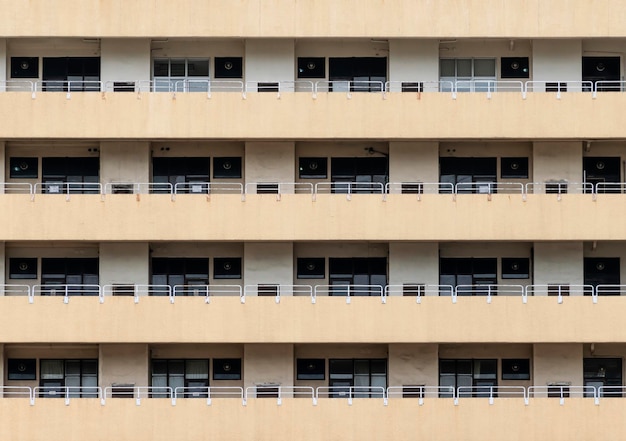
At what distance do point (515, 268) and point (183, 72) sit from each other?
11541 millimetres

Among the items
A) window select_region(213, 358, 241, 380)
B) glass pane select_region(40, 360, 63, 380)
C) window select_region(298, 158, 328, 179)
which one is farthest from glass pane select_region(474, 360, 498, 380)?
glass pane select_region(40, 360, 63, 380)

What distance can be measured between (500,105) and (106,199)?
1161 cm

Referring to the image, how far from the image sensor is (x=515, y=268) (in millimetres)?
46062

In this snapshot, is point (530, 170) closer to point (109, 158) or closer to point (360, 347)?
point (360, 347)

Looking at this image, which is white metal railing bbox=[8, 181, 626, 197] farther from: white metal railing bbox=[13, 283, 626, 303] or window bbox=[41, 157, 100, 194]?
white metal railing bbox=[13, 283, 626, 303]

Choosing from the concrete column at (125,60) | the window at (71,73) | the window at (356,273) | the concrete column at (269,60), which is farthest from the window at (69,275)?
the concrete column at (269,60)

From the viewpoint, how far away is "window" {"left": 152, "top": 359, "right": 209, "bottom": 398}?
149ft

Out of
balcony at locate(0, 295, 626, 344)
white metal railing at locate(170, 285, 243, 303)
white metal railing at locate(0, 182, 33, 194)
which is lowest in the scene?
balcony at locate(0, 295, 626, 344)

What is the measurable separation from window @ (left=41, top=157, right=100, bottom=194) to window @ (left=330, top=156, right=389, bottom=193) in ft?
23.4

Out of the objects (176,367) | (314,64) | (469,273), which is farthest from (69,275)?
(469,273)

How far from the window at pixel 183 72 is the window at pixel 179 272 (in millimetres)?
5141
